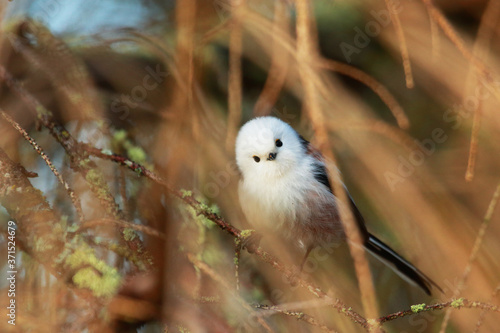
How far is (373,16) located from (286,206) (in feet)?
4.25

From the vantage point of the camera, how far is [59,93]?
7.60 feet

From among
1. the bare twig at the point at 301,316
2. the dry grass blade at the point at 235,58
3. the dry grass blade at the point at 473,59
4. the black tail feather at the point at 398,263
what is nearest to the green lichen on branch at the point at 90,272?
the bare twig at the point at 301,316

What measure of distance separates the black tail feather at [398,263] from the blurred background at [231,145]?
0.06 metres

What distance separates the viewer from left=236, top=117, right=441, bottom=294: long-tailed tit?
7.16 ft

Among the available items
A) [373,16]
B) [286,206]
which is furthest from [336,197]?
[373,16]

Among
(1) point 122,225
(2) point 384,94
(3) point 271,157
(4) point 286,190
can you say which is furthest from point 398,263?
(1) point 122,225

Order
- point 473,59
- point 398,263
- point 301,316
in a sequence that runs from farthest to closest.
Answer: point 398,263
point 473,59
point 301,316

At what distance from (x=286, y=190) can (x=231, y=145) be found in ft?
1.08

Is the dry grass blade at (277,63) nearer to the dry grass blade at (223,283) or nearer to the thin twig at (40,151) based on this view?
the dry grass blade at (223,283)

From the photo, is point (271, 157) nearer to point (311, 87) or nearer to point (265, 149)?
point (265, 149)

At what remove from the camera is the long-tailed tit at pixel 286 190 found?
2.18 m

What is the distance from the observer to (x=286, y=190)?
2207 millimetres

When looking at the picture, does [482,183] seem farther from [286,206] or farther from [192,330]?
[192,330]

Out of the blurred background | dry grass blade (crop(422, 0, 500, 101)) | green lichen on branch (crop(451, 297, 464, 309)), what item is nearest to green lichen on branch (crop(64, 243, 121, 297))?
the blurred background
